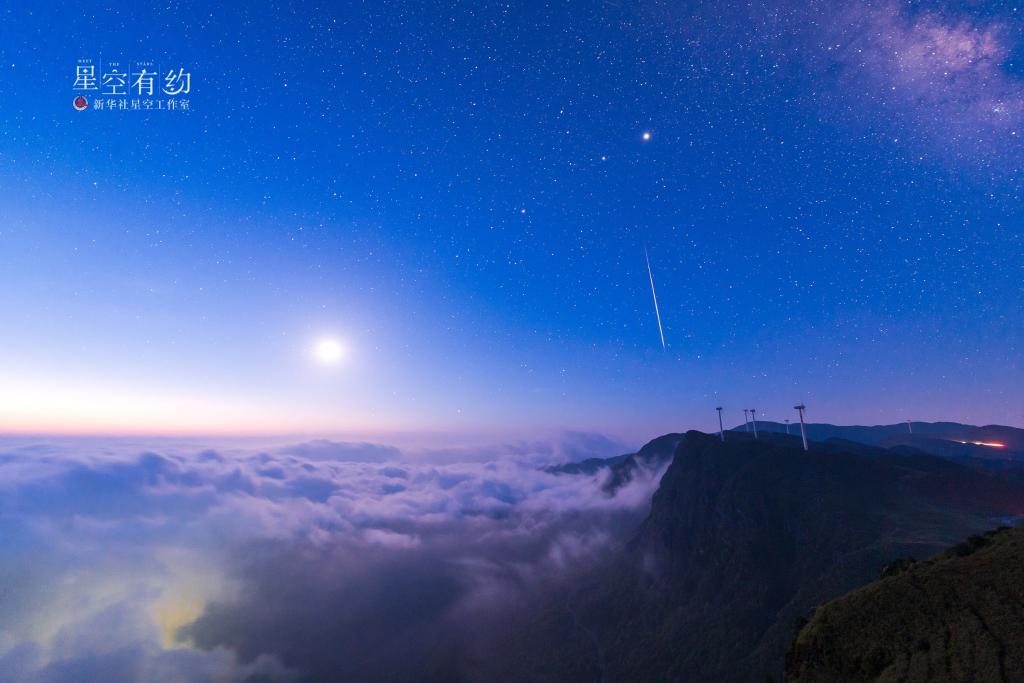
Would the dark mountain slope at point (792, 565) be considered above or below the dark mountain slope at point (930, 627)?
below

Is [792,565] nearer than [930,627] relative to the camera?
No

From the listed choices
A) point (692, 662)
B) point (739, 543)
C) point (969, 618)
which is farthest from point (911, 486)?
point (969, 618)

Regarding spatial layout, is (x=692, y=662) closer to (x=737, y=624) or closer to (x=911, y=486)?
(x=737, y=624)

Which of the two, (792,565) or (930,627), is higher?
(930,627)

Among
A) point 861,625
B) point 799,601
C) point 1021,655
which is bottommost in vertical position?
point 799,601

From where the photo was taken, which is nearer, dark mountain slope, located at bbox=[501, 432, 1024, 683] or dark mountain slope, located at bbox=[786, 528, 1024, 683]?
dark mountain slope, located at bbox=[786, 528, 1024, 683]

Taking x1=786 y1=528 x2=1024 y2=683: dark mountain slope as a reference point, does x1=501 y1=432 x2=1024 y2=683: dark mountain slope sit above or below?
below

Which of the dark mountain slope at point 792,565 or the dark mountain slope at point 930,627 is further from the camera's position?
the dark mountain slope at point 792,565

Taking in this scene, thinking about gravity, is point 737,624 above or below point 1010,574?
below
